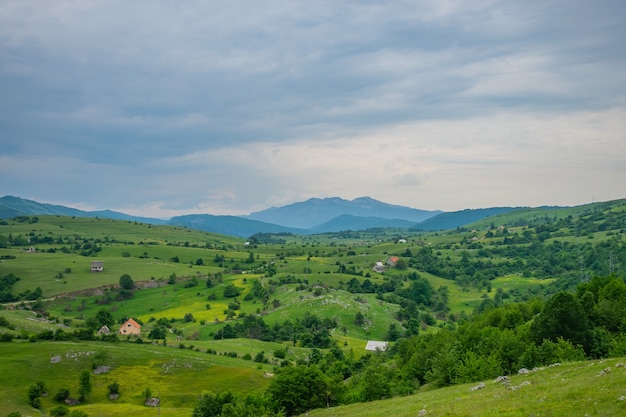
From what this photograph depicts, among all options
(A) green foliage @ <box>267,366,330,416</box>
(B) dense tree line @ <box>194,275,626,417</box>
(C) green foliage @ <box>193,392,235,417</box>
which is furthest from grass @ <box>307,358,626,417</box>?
(C) green foliage @ <box>193,392,235,417</box>

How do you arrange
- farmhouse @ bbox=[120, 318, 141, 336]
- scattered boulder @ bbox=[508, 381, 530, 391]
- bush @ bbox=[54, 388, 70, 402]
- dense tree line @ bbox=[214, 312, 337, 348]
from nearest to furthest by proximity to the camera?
scattered boulder @ bbox=[508, 381, 530, 391]
bush @ bbox=[54, 388, 70, 402]
farmhouse @ bbox=[120, 318, 141, 336]
dense tree line @ bbox=[214, 312, 337, 348]

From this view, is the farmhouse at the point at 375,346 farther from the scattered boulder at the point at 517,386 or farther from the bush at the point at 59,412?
the scattered boulder at the point at 517,386

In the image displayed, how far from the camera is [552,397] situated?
31.5 meters

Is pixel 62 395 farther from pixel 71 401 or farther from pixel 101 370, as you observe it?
pixel 101 370

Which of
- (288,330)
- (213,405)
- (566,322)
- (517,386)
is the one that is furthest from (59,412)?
(288,330)

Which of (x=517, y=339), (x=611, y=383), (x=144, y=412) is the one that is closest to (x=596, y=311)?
(x=517, y=339)

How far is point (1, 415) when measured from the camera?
81.8m

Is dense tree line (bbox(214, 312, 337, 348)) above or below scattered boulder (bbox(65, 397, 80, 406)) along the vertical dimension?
below

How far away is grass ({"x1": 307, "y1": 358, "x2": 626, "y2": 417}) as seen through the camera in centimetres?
2773

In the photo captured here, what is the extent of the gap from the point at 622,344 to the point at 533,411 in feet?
113

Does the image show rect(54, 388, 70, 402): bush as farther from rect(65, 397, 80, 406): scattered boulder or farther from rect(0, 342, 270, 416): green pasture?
rect(0, 342, 270, 416): green pasture

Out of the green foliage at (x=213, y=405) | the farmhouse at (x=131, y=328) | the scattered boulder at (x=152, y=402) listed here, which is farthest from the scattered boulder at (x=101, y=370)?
the farmhouse at (x=131, y=328)

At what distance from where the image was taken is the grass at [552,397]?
27.7 metres

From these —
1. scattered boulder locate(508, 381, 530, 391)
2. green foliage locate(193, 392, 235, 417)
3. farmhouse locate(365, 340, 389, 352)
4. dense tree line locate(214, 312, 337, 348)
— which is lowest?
farmhouse locate(365, 340, 389, 352)
